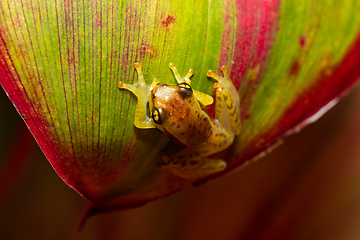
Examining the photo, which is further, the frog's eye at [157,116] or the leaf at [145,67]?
the frog's eye at [157,116]

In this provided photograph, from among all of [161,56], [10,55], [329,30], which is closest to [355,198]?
[329,30]

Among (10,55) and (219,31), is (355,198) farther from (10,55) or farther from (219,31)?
(10,55)

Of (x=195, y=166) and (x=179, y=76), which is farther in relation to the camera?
(x=195, y=166)

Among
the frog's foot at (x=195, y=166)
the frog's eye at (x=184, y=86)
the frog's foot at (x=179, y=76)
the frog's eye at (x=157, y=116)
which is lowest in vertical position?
the frog's foot at (x=195, y=166)

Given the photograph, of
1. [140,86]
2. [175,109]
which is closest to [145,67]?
[140,86]

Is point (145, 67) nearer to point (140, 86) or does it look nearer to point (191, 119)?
point (140, 86)

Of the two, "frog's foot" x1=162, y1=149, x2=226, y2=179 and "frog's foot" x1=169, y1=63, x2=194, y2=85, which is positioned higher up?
"frog's foot" x1=169, y1=63, x2=194, y2=85
